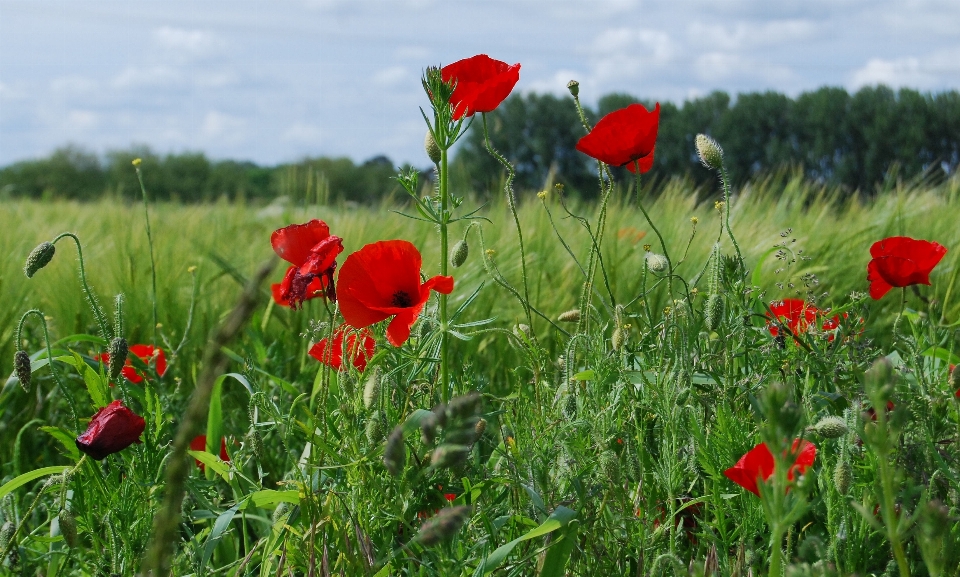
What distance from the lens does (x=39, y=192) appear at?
2789cm

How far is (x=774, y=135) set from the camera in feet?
56.5

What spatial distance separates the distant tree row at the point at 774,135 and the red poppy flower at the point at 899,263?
1343 cm

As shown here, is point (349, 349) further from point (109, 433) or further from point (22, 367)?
point (22, 367)

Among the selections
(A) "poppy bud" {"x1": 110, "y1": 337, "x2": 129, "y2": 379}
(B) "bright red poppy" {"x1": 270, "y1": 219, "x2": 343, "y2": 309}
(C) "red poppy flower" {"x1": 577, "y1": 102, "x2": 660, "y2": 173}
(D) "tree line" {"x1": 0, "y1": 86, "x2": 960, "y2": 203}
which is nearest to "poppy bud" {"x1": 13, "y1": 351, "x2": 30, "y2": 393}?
(A) "poppy bud" {"x1": 110, "y1": 337, "x2": 129, "y2": 379}

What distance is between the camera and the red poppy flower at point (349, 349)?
3.47 feet

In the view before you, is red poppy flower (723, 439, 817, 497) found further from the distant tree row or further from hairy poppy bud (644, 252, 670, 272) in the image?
the distant tree row

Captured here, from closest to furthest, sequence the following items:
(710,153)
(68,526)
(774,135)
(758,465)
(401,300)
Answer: (758,465), (68,526), (401,300), (710,153), (774,135)

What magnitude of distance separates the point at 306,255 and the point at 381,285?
0.12 metres

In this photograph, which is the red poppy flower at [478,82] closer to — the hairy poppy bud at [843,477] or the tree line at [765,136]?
the hairy poppy bud at [843,477]

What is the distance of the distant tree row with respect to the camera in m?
16.0

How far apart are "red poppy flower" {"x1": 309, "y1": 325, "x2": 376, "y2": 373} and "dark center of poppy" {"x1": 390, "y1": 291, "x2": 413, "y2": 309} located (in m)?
0.05

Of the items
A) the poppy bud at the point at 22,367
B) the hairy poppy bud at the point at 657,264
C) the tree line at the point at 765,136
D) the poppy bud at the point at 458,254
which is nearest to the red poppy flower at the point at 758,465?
the hairy poppy bud at the point at 657,264

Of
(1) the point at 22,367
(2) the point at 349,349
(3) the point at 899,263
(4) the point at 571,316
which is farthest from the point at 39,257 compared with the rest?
(3) the point at 899,263

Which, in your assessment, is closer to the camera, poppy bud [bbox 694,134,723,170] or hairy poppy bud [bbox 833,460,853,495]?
hairy poppy bud [bbox 833,460,853,495]
